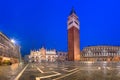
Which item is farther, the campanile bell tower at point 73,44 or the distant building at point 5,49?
the campanile bell tower at point 73,44

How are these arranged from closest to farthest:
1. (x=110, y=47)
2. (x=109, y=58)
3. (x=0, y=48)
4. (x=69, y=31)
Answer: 1. (x=0, y=48)
2. (x=69, y=31)
3. (x=109, y=58)
4. (x=110, y=47)

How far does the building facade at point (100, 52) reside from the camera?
179 meters

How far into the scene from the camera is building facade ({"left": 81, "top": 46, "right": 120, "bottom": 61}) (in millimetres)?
179275

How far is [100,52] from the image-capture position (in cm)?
18475

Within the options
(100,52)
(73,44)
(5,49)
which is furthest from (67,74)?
(100,52)

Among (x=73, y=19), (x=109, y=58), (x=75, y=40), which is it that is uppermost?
(x=73, y=19)

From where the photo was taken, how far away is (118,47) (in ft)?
628

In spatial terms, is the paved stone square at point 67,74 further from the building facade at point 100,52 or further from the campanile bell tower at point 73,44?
the building facade at point 100,52

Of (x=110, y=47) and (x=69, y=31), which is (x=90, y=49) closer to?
(x=110, y=47)

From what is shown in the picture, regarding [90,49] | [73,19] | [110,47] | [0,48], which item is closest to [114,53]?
[110,47]

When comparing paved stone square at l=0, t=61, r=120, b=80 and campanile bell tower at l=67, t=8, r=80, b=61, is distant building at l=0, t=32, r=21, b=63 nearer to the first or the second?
campanile bell tower at l=67, t=8, r=80, b=61

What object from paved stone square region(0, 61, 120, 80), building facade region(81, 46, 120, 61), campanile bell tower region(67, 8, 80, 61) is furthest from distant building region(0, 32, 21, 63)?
building facade region(81, 46, 120, 61)

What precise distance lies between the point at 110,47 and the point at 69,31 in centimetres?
6935

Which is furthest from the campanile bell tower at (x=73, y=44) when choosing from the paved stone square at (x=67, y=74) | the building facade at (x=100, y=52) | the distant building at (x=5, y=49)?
the paved stone square at (x=67, y=74)
